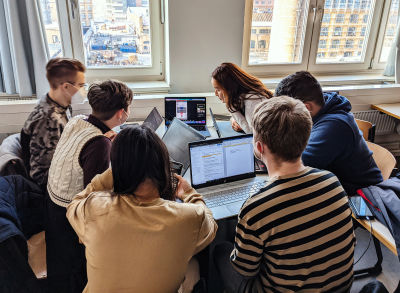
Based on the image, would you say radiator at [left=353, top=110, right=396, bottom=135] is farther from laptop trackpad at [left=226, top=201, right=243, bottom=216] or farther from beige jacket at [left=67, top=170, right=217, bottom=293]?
beige jacket at [left=67, top=170, right=217, bottom=293]

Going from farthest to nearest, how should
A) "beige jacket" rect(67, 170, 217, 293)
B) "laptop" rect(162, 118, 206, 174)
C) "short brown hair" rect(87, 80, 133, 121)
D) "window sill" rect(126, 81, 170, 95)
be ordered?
"window sill" rect(126, 81, 170, 95), "laptop" rect(162, 118, 206, 174), "short brown hair" rect(87, 80, 133, 121), "beige jacket" rect(67, 170, 217, 293)

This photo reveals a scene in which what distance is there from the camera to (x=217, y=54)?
8.93 feet

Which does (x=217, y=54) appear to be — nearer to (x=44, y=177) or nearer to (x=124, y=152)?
(x=44, y=177)

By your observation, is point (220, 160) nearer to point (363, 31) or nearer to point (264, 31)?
point (264, 31)

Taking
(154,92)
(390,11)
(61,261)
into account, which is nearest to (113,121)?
(61,261)

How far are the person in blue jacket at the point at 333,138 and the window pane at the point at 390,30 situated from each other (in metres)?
2.38

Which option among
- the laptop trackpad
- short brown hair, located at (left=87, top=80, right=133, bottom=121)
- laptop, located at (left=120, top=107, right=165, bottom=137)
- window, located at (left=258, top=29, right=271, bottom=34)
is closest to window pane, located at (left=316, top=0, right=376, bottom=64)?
window, located at (left=258, top=29, right=271, bottom=34)

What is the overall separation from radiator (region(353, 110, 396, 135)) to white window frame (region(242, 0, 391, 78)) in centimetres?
62

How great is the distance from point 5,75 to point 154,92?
1.19m

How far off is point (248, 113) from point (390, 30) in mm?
2523

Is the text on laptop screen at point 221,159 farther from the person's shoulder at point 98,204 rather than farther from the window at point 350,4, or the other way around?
the window at point 350,4

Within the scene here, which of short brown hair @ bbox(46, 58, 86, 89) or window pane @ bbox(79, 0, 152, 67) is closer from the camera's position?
short brown hair @ bbox(46, 58, 86, 89)

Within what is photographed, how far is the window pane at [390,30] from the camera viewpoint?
10.6ft

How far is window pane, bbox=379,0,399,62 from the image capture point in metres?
3.22
